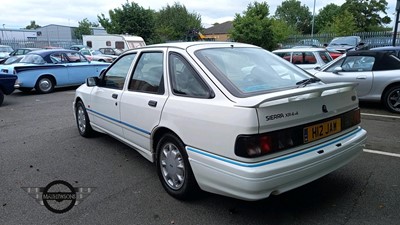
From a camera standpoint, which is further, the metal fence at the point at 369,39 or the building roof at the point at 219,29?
the building roof at the point at 219,29

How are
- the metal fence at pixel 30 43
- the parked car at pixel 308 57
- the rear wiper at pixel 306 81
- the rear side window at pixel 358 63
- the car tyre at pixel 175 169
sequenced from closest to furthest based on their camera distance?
the car tyre at pixel 175 169
the rear wiper at pixel 306 81
the rear side window at pixel 358 63
the parked car at pixel 308 57
the metal fence at pixel 30 43

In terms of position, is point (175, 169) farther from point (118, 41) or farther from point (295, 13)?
point (295, 13)

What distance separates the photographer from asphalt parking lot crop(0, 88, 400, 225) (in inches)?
125

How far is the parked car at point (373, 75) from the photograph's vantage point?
743 cm

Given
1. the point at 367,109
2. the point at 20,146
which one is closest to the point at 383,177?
the point at 367,109

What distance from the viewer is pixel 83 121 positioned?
590 centimetres

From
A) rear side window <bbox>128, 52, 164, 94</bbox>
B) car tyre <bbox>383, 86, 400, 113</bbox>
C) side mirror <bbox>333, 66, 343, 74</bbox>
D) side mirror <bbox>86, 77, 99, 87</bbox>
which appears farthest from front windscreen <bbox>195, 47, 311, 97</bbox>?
car tyre <bbox>383, 86, 400, 113</bbox>

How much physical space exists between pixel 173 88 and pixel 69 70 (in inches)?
397

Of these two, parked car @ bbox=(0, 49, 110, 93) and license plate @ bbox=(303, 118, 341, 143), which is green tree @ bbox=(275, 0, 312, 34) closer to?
parked car @ bbox=(0, 49, 110, 93)

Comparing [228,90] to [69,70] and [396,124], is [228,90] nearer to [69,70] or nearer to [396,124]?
[396,124]

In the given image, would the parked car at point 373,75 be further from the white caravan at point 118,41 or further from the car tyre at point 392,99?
the white caravan at point 118,41

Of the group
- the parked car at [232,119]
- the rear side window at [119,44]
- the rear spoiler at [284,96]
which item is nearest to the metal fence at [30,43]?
the rear side window at [119,44]

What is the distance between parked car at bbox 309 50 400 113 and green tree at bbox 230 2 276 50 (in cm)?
2200

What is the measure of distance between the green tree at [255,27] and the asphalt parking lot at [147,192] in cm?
2468
